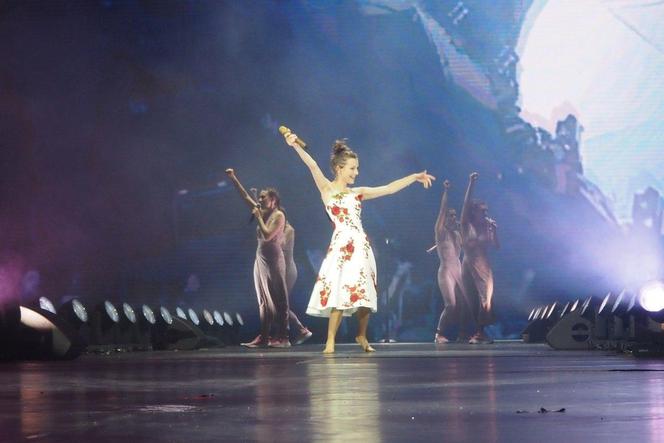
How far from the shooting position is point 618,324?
769cm

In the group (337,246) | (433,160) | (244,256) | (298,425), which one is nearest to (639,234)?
(433,160)

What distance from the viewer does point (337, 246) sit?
24.0ft

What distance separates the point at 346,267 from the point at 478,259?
4218 millimetres

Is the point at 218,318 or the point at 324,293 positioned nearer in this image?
the point at 324,293

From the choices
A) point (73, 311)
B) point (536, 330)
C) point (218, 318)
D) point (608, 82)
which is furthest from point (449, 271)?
point (73, 311)

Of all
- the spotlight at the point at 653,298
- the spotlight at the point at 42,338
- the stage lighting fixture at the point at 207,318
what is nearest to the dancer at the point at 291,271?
the stage lighting fixture at the point at 207,318

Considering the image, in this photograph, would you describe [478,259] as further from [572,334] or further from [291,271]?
[572,334]

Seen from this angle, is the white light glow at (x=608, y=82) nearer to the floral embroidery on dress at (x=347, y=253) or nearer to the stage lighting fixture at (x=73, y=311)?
the floral embroidery on dress at (x=347, y=253)

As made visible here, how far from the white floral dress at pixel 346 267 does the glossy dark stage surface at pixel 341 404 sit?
1906mm

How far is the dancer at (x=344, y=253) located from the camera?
7242mm

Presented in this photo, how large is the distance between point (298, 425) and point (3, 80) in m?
10.7

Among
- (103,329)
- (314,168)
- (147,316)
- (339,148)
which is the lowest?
(103,329)

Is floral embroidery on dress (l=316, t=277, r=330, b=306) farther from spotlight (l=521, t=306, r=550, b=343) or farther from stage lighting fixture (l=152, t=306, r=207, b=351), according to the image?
spotlight (l=521, t=306, r=550, b=343)

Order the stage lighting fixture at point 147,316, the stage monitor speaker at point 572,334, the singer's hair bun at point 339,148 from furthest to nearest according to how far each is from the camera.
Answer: the stage lighting fixture at point 147,316 → the stage monitor speaker at point 572,334 → the singer's hair bun at point 339,148
